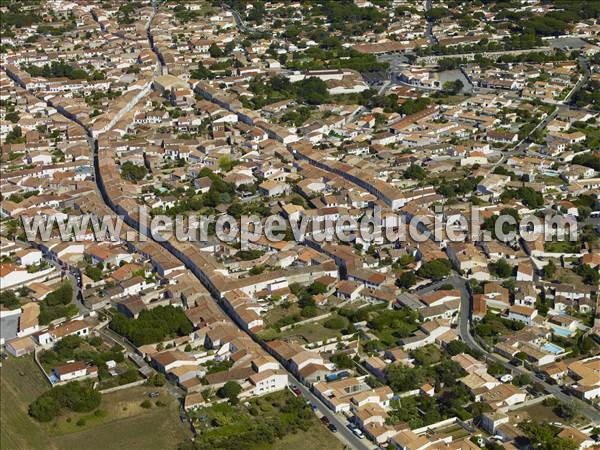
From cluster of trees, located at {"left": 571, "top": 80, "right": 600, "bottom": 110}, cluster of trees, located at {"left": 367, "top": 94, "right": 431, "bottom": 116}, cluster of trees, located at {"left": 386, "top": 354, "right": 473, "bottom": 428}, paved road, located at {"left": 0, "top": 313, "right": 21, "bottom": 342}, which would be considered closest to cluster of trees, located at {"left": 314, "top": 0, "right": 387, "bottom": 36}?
cluster of trees, located at {"left": 367, "top": 94, "right": 431, "bottom": 116}

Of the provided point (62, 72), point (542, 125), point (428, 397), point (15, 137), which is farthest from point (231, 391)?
point (62, 72)

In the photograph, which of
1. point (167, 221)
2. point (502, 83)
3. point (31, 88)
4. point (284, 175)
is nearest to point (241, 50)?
point (31, 88)

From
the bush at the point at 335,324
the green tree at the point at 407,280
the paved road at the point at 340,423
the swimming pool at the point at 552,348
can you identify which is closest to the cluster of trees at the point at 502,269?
the green tree at the point at 407,280

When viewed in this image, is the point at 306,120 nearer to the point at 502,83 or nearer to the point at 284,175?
the point at 284,175

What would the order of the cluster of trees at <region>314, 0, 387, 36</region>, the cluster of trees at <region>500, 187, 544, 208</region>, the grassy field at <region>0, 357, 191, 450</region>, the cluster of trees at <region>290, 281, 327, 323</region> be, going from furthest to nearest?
the cluster of trees at <region>314, 0, 387, 36</region>
the cluster of trees at <region>500, 187, 544, 208</region>
the cluster of trees at <region>290, 281, 327, 323</region>
the grassy field at <region>0, 357, 191, 450</region>

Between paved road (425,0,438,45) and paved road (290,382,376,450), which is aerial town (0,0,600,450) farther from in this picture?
→ paved road (425,0,438,45)

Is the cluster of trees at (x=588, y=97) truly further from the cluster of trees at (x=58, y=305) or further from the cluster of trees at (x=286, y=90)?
the cluster of trees at (x=58, y=305)

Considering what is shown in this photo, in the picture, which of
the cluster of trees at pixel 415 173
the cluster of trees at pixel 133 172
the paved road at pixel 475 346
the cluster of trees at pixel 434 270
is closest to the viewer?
the paved road at pixel 475 346

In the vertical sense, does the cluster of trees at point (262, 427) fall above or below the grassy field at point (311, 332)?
below
